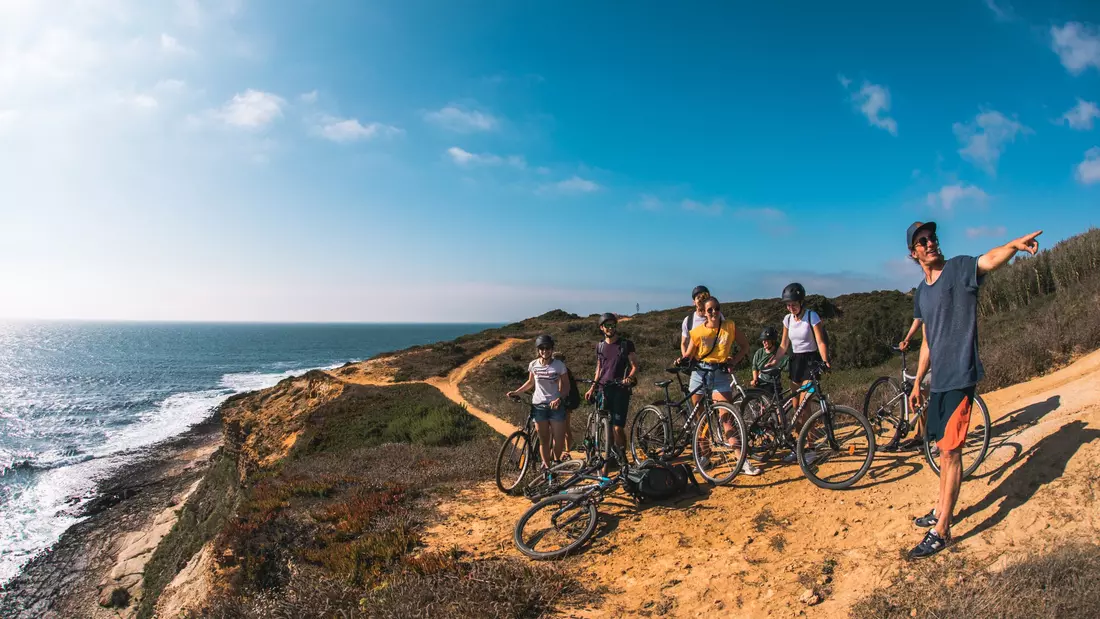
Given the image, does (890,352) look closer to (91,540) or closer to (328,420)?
(328,420)

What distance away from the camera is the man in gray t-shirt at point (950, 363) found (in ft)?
13.1

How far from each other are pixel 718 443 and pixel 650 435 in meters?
1.39

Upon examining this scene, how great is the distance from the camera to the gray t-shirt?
400 centimetres

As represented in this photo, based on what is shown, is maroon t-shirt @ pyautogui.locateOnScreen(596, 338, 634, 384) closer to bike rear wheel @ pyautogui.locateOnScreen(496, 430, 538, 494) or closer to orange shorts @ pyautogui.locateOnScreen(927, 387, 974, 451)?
bike rear wheel @ pyautogui.locateOnScreen(496, 430, 538, 494)

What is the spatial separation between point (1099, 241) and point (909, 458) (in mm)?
14199

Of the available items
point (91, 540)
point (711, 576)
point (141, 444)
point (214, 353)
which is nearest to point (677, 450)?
point (711, 576)

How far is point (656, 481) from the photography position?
20.7 ft

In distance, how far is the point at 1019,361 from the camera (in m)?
→ 9.02

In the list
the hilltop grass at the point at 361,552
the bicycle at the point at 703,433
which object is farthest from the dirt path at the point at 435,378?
the bicycle at the point at 703,433

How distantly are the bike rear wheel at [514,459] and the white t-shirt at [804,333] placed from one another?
13.8 ft

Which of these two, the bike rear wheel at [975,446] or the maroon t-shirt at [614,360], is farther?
the maroon t-shirt at [614,360]

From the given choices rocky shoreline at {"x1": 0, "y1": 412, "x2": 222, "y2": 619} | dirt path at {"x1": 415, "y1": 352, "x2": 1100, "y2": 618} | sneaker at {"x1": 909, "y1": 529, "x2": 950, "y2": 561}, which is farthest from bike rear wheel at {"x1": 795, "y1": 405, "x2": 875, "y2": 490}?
rocky shoreline at {"x1": 0, "y1": 412, "x2": 222, "y2": 619}

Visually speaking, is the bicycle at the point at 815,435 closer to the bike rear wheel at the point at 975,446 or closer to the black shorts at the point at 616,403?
the bike rear wheel at the point at 975,446

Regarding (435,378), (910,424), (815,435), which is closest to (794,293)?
(815,435)
